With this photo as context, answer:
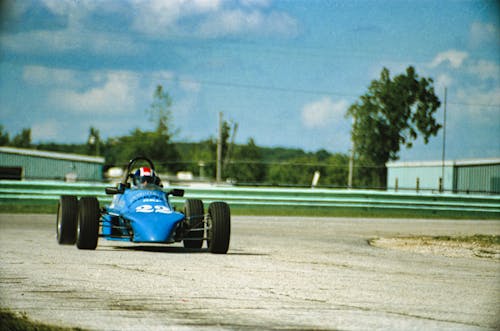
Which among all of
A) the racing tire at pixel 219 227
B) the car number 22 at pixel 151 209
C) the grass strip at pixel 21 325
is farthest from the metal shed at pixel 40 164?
the grass strip at pixel 21 325

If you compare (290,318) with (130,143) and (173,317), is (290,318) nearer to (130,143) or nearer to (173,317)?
(173,317)

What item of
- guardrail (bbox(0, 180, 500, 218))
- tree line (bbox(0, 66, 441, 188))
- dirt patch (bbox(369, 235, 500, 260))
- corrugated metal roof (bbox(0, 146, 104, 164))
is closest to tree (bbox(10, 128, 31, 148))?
tree line (bbox(0, 66, 441, 188))

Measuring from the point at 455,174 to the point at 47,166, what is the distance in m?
28.2

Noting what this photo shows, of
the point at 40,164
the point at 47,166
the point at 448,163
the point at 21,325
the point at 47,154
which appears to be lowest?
the point at 21,325

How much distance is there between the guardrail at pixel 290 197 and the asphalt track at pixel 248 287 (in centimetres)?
1334

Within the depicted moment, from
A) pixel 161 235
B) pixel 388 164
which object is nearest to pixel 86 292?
pixel 161 235

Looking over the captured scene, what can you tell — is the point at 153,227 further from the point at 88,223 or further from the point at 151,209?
the point at 88,223

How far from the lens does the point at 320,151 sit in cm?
12731

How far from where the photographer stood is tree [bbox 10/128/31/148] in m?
110

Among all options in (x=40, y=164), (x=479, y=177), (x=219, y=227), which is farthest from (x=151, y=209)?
(x=40, y=164)

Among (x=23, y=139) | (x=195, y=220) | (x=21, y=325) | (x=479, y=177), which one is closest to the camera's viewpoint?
(x=21, y=325)

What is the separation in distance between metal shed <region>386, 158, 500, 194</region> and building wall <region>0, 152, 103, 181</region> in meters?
21.2

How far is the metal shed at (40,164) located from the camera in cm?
5300

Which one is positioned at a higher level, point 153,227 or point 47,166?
point 47,166
